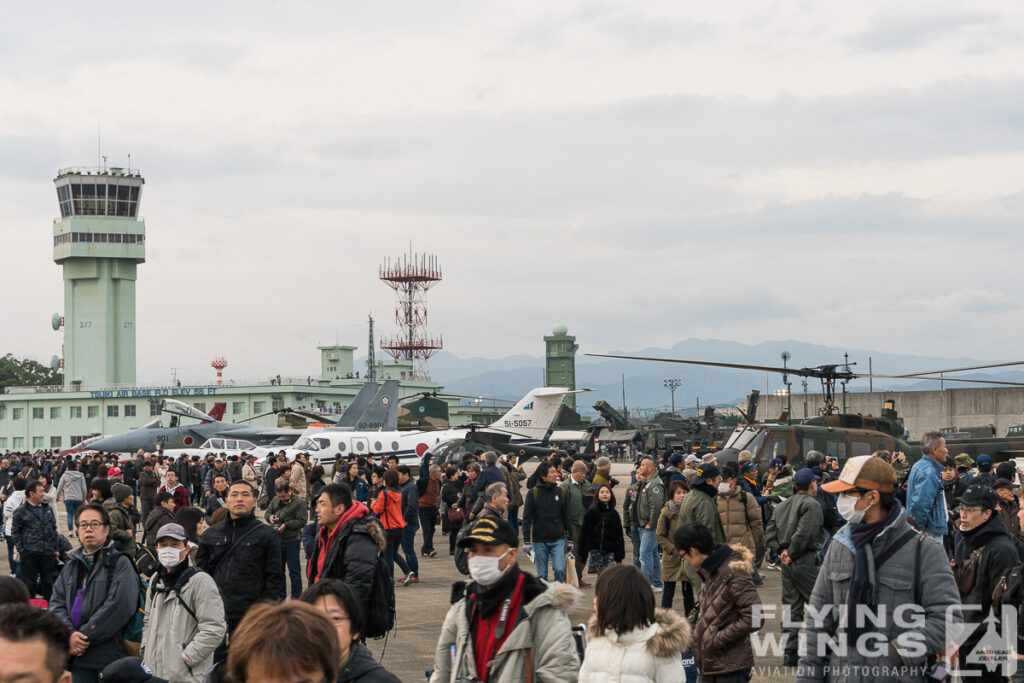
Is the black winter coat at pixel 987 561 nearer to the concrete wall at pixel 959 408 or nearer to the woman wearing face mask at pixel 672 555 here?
the woman wearing face mask at pixel 672 555

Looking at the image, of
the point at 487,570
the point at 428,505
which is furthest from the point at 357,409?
the point at 487,570

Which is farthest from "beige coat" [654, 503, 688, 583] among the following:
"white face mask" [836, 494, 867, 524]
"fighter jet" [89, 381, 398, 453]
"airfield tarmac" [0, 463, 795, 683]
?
"fighter jet" [89, 381, 398, 453]

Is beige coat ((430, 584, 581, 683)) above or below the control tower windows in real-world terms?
below

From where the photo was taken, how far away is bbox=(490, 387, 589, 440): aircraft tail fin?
43.4 m

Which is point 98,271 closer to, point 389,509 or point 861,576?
point 389,509

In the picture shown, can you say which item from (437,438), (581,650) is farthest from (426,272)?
(581,650)

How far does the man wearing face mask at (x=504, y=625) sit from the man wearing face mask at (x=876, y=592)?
1.15 m

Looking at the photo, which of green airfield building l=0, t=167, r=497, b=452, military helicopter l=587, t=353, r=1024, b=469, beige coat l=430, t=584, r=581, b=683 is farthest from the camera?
A: green airfield building l=0, t=167, r=497, b=452

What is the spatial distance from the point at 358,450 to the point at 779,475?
24712 mm

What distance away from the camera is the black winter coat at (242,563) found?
762 cm

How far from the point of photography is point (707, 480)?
10641mm

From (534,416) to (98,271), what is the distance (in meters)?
59.9

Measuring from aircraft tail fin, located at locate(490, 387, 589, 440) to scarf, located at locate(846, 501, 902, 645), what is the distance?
38.0m

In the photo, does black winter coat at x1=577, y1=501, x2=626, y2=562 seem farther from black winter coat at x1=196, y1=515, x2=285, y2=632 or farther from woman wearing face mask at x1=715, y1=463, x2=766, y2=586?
black winter coat at x1=196, y1=515, x2=285, y2=632
